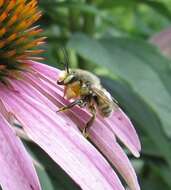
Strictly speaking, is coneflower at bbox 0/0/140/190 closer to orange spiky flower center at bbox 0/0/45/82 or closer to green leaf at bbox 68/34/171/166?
orange spiky flower center at bbox 0/0/45/82

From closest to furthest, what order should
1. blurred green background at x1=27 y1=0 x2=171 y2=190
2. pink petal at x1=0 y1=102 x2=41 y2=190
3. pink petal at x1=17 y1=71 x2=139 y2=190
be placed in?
1. pink petal at x1=0 y1=102 x2=41 y2=190
2. pink petal at x1=17 y1=71 x2=139 y2=190
3. blurred green background at x1=27 y1=0 x2=171 y2=190

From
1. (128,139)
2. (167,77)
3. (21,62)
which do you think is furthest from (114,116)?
(167,77)

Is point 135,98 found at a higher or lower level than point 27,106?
lower

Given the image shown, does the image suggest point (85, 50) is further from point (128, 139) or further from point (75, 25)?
point (128, 139)

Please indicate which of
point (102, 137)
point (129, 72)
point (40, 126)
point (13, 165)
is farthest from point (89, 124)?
point (129, 72)

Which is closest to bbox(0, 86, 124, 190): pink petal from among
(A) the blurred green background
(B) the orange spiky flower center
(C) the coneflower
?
(C) the coneflower

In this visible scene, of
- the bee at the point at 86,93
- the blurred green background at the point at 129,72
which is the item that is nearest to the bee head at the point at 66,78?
the bee at the point at 86,93
